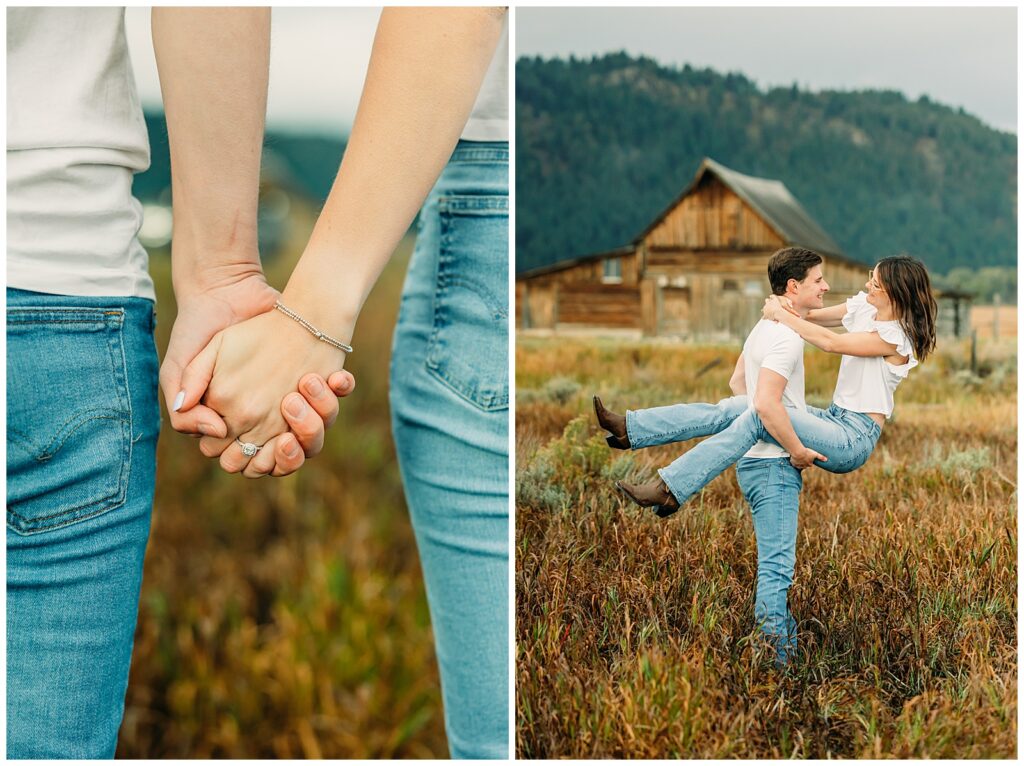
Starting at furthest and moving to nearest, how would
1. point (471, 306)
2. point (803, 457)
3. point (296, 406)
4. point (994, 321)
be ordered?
point (994, 321) → point (803, 457) → point (471, 306) → point (296, 406)

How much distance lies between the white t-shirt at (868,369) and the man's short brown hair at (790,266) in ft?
0.30

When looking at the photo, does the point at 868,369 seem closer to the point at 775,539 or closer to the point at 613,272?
the point at 775,539

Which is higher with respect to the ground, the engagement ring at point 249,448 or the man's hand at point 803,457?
the engagement ring at point 249,448

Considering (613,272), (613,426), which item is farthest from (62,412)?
(613,272)

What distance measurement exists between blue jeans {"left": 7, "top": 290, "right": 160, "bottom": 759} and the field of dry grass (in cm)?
71

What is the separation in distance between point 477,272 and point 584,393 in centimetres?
42

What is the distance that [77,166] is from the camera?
1321 millimetres

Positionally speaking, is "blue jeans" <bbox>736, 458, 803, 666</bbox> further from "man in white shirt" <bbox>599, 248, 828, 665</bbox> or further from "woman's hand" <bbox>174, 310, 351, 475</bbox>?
"woman's hand" <bbox>174, 310, 351, 475</bbox>

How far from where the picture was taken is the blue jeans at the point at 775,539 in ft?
5.49

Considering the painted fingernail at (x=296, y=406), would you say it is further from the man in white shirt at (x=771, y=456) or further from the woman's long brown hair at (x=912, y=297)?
the woman's long brown hair at (x=912, y=297)

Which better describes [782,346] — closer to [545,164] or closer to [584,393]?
[584,393]

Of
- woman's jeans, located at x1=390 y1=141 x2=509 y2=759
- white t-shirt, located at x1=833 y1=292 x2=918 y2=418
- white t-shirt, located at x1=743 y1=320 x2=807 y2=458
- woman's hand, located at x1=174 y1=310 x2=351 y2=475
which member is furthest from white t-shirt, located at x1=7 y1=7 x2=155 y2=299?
white t-shirt, located at x1=833 y1=292 x2=918 y2=418

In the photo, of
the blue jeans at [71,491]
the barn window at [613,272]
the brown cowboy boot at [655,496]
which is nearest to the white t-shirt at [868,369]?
the brown cowboy boot at [655,496]

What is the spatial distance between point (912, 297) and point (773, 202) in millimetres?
305
